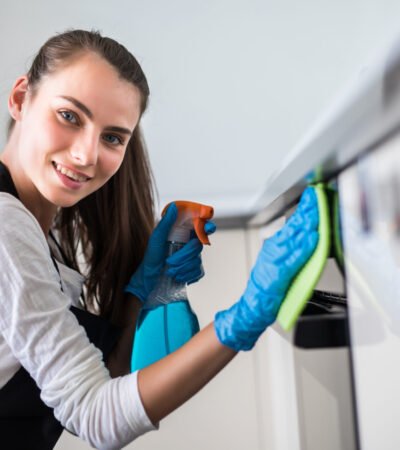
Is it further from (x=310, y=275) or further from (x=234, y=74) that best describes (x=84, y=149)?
(x=234, y=74)

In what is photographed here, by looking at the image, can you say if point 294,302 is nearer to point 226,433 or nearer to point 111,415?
point 111,415

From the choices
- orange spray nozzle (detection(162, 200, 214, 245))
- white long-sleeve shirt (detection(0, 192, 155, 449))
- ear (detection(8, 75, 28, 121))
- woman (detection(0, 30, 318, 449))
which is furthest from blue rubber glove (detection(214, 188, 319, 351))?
ear (detection(8, 75, 28, 121))

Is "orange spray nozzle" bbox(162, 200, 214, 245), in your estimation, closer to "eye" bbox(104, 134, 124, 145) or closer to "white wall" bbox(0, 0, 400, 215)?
"eye" bbox(104, 134, 124, 145)

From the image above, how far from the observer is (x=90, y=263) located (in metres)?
1.44

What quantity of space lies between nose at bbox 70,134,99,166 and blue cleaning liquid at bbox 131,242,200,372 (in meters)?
0.33

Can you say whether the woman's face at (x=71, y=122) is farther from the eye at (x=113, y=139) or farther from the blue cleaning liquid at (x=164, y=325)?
the blue cleaning liquid at (x=164, y=325)

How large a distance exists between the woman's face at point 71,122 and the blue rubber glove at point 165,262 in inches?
9.4

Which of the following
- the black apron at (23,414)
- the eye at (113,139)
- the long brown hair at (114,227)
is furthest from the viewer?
the long brown hair at (114,227)

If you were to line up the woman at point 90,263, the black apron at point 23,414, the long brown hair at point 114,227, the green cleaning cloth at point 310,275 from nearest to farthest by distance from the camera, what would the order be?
the green cleaning cloth at point 310,275, the woman at point 90,263, the black apron at point 23,414, the long brown hair at point 114,227

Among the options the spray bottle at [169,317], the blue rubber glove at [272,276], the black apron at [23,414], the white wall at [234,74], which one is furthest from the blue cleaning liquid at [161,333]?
the white wall at [234,74]

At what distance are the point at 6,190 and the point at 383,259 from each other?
0.67m

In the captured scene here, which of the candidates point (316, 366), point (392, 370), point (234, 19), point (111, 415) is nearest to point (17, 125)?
point (111, 415)

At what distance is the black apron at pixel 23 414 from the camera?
37.6 inches

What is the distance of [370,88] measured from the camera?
1.57ft
